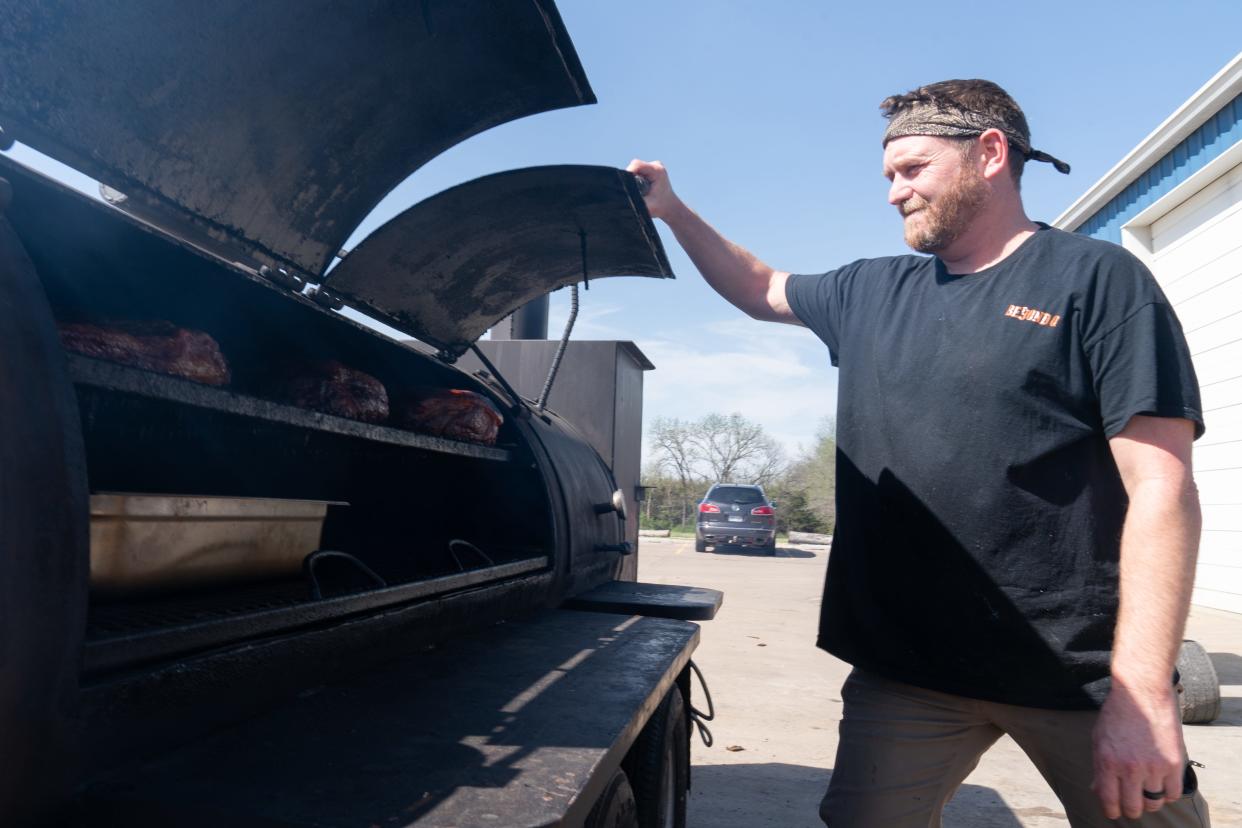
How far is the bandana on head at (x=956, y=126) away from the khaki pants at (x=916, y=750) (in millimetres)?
1344

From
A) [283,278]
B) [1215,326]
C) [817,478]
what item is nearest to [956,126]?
[283,278]

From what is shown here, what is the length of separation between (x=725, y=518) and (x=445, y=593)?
17.7 m

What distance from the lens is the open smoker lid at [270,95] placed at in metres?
1.61

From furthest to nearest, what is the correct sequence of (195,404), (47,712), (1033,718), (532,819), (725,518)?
(725,518), (1033,718), (195,404), (532,819), (47,712)

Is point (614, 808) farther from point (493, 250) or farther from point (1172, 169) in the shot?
point (1172, 169)

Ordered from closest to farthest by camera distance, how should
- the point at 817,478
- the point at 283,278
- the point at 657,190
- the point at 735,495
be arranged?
the point at 283,278
the point at 657,190
the point at 735,495
the point at 817,478

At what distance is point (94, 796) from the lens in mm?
1140

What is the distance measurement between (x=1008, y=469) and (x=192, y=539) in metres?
1.79

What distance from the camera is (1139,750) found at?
1.62 m

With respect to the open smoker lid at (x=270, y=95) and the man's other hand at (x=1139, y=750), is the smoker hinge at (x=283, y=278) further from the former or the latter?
the man's other hand at (x=1139, y=750)

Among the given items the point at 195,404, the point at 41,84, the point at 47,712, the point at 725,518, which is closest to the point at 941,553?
the point at 195,404

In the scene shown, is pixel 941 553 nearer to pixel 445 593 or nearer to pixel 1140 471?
pixel 1140 471

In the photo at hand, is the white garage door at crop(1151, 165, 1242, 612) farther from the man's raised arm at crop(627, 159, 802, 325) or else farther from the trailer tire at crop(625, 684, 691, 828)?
the trailer tire at crop(625, 684, 691, 828)

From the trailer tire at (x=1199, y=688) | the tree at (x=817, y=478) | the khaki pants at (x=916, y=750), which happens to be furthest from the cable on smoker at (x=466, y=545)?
the tree at (x=817, y=478)
